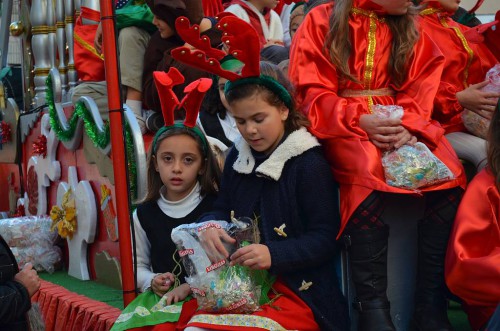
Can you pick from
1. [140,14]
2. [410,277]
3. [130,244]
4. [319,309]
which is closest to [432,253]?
[410,277]

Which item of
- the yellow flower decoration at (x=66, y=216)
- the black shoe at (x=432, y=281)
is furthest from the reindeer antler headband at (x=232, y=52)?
the yellow flower decoration at (x=66, y=216)

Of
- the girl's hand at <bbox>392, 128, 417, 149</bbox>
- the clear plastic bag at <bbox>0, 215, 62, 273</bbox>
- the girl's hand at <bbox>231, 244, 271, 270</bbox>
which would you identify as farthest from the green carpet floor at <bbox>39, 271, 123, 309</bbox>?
the girl's hand at <bbox>392, 128, 417, 149</bbox>

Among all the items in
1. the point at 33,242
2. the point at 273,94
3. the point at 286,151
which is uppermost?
the point at 273,94

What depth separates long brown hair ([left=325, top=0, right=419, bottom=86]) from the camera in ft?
11.3

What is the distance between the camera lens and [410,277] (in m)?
3.40

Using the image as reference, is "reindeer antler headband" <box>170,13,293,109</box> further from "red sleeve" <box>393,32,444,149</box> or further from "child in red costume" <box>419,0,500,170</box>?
"child in red costume" <box>419,0,500,170</box>

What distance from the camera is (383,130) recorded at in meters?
3.24

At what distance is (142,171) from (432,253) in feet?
6.02

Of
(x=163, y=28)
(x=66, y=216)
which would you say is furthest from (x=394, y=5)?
(x=66, y=216)

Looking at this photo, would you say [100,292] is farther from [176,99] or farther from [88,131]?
[176,99]

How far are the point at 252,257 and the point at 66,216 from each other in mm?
3040

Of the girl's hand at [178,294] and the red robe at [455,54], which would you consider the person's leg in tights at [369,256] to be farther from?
the red robe at [455,54]

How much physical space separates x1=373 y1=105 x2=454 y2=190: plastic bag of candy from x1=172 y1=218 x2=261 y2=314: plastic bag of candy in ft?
1.89

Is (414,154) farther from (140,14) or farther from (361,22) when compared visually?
(140,14)
